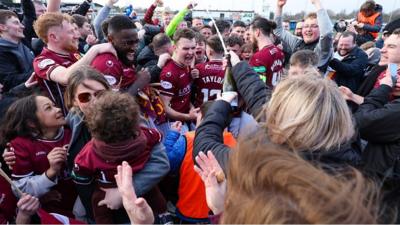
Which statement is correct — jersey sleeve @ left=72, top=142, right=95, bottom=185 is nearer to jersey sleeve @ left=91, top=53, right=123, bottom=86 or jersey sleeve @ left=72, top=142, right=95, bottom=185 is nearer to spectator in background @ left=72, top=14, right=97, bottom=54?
jersey sleeve @ left=91, top=53, right=123, bottom=86

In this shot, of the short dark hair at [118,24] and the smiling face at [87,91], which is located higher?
the short dark hair at [118,24]

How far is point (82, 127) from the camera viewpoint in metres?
2.19

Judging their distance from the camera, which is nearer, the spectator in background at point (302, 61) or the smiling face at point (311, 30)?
the spectator in background at point (302, 61)

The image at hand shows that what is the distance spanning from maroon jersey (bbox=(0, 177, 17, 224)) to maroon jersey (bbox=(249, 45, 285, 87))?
321cm

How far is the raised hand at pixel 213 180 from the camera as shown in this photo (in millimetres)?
1520

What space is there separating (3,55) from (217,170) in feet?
10.0

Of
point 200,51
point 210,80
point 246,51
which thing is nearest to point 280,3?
point 246,51

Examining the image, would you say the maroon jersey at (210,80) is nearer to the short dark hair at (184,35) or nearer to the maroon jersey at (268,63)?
the short dark hair at (184,35)

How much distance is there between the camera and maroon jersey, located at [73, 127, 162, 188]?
5.84ft

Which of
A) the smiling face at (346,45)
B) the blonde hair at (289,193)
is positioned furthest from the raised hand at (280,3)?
the blonde hair at (289,193)

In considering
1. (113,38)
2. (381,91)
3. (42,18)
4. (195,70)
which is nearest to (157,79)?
(195,70)

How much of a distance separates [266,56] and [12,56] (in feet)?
9.99

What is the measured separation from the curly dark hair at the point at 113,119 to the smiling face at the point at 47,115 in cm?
52

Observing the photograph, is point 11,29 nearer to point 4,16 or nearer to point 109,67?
point 4,16
